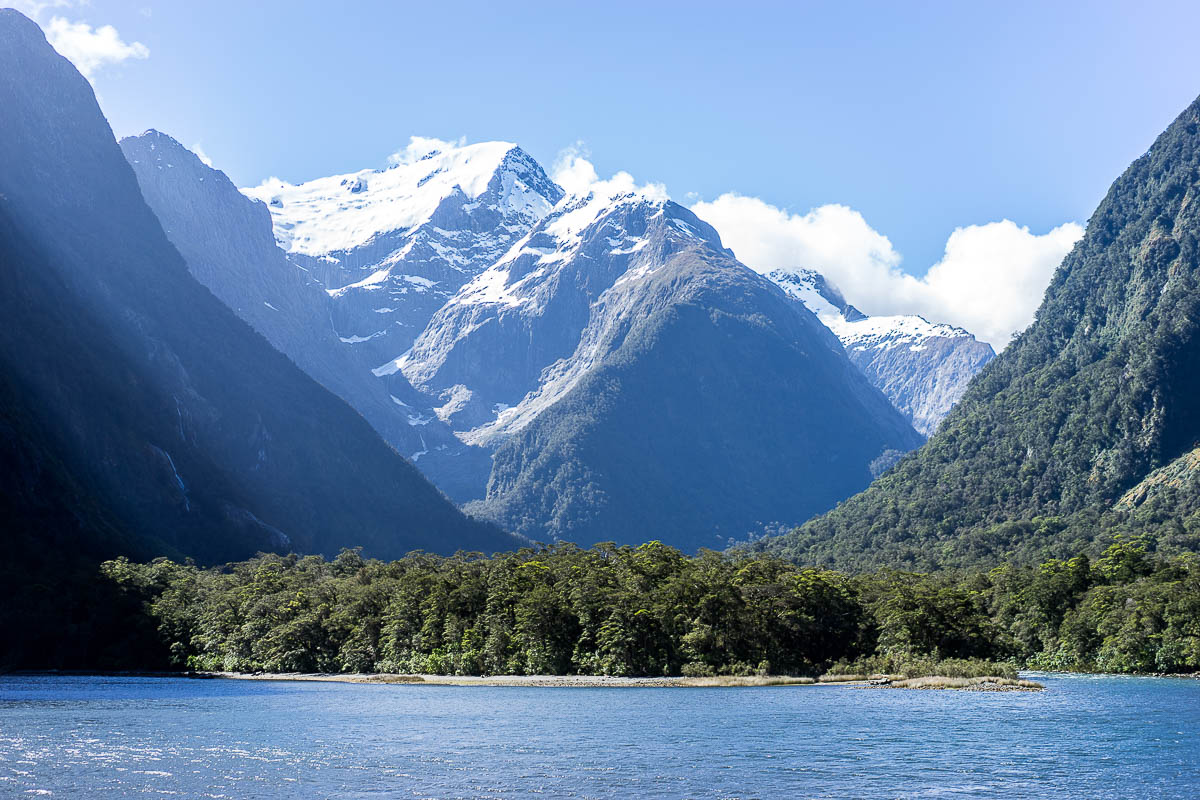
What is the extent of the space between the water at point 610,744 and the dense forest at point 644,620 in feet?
61.1

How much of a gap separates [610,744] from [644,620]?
6110 centimetres

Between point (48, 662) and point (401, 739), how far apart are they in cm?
10618

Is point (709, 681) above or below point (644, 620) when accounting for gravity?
below

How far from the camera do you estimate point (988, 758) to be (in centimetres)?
6688

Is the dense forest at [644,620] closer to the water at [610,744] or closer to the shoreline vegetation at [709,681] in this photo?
the shoreline vegetation at [709,681]

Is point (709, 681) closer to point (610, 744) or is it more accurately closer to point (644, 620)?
point (644, 620)

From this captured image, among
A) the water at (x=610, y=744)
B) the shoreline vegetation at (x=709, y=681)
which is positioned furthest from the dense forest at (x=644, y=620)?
the water at (x=610, y=744)

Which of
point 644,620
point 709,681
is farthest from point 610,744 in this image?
point 644,620

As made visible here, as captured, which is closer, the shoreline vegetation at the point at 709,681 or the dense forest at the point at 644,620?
the shoreline vegetation at the point at 709,681

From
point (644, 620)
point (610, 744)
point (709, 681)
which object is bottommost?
point (610, 744)

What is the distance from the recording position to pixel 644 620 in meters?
135

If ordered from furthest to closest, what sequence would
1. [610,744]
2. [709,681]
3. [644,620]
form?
1. [644,620]
2. [709,681]
3. [610,744]

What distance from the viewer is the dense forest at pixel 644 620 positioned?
13450 cm

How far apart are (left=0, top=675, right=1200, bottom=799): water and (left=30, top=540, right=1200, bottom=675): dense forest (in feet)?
61.1
